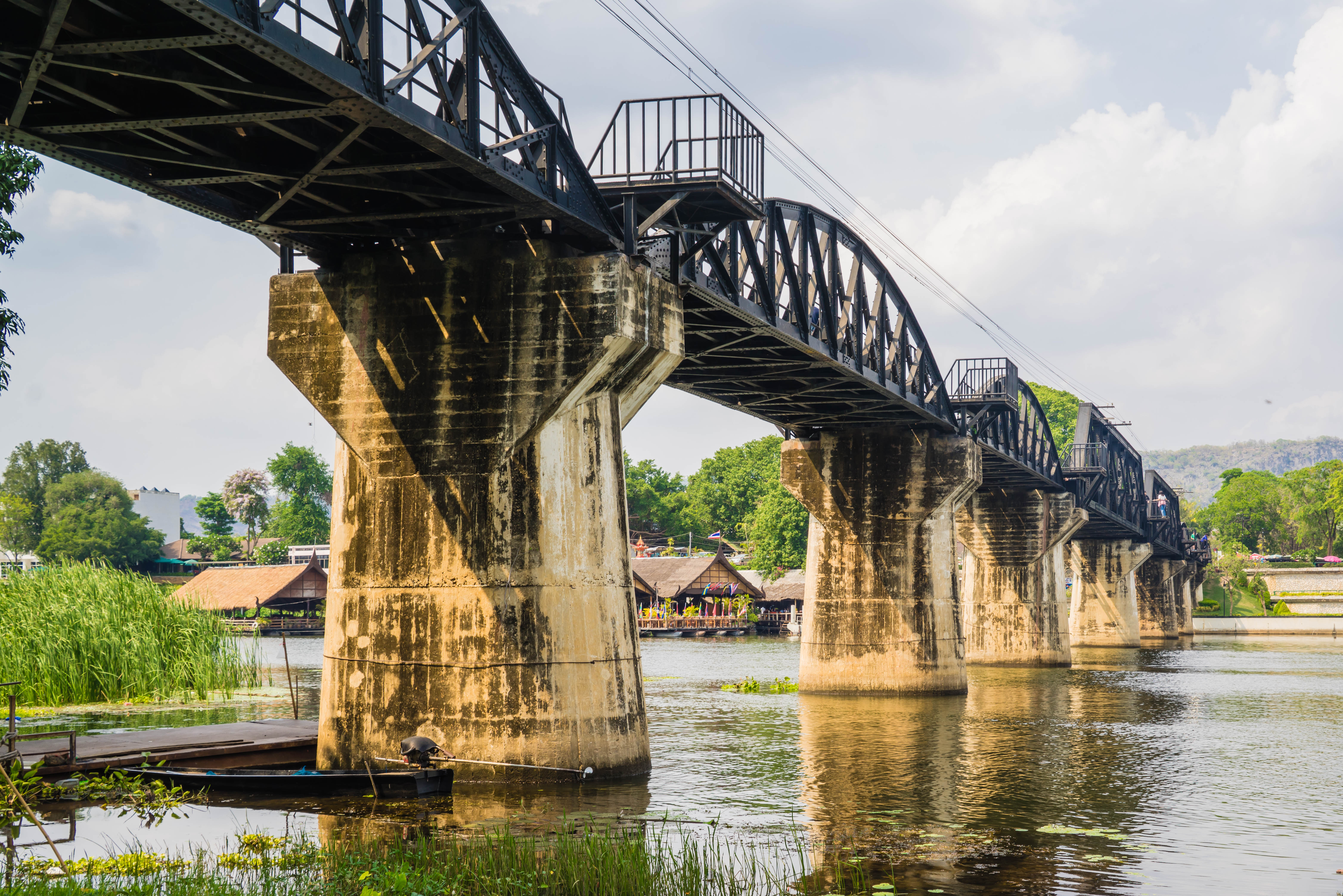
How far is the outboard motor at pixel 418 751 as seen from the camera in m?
19.9

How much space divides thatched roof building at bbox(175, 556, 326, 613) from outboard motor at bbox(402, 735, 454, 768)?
8172 centimetres

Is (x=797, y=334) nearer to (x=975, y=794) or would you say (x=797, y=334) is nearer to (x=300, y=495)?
(x=975, y=794)

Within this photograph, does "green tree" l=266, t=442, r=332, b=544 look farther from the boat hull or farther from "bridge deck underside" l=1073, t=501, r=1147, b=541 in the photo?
the boat hull

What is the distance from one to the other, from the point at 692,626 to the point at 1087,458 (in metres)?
42.9

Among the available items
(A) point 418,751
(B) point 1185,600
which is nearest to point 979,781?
(A) point 418,751

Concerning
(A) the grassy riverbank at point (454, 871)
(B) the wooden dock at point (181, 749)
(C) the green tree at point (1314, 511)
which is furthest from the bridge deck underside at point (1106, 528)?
(C) the green tree at point (1314, 511)

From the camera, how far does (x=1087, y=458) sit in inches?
3172

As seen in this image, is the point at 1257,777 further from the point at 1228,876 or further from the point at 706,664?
the point at 706,664

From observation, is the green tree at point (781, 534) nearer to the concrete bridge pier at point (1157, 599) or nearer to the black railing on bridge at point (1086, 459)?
the concrete bridge pier at point (1157, 599)

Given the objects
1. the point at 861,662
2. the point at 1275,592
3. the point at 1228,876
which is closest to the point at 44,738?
the point at 1228,876

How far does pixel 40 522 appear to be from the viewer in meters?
148

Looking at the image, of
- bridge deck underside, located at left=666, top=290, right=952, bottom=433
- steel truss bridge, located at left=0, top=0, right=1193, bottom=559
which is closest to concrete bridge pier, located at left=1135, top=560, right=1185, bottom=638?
bridge deck underside, located at left=666, top=290, right=952, bottom=433

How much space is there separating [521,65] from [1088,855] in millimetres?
14093

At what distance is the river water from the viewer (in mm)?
16547
